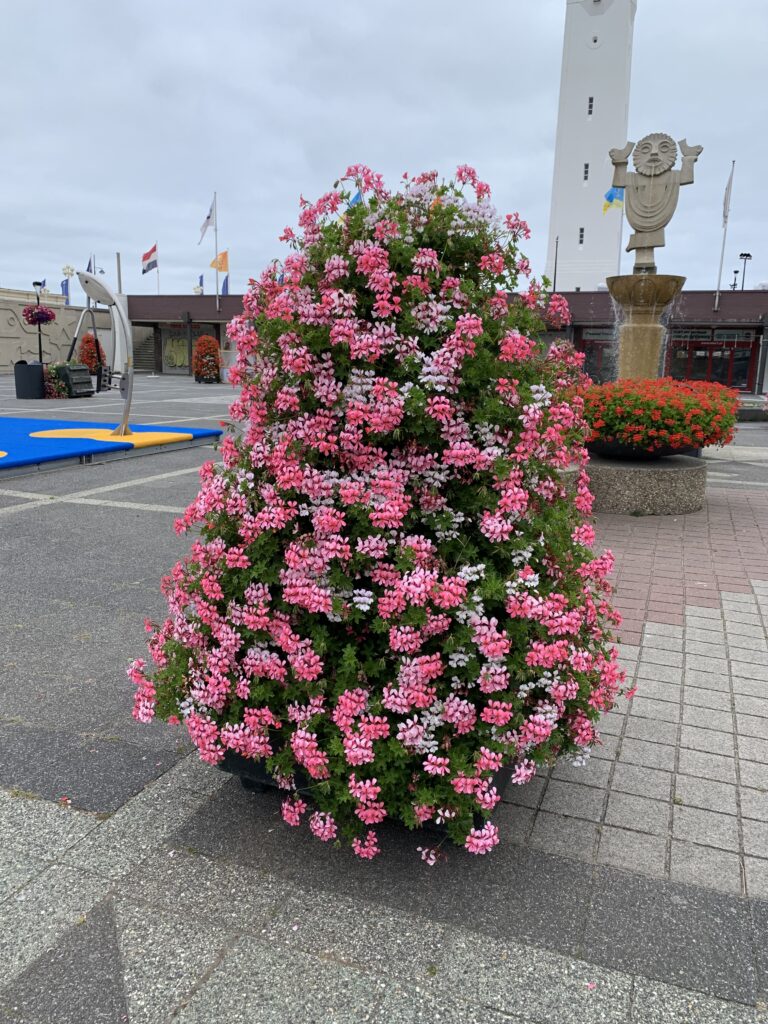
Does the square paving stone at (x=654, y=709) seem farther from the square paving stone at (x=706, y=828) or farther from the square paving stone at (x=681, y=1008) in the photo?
the square paving stone at (x=681, y=1008)

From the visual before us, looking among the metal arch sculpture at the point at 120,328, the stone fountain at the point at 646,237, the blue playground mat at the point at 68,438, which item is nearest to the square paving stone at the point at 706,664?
the blue playground mat at the point at 68,438

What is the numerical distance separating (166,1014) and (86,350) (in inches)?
1410

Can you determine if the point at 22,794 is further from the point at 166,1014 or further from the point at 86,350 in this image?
the point at 86,350

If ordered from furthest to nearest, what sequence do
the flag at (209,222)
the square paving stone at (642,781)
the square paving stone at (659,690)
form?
the flag at (209,222) → the square paving stone at (659,690) → the square paving stone at (642,781)

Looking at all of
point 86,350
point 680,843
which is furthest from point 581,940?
point 86,350

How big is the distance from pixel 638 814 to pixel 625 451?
657 cm

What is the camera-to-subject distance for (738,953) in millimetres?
2289

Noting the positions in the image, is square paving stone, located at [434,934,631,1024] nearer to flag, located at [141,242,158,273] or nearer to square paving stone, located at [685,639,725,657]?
square paving stone, located at [685,639,725,657]

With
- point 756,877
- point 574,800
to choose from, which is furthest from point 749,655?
point 756,877

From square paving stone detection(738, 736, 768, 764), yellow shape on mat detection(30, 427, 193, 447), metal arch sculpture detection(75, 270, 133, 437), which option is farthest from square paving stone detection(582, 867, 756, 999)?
metal arch sculpture detection(75, 270, 133, 437)

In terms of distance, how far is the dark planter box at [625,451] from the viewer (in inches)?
349

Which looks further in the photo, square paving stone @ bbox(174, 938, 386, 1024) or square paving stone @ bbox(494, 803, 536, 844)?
square paving stone @ bbox(494, 803, 536, 844)

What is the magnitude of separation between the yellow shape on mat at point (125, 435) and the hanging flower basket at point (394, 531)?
1151 cm

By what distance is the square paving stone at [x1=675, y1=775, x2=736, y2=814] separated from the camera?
3.06 metres
